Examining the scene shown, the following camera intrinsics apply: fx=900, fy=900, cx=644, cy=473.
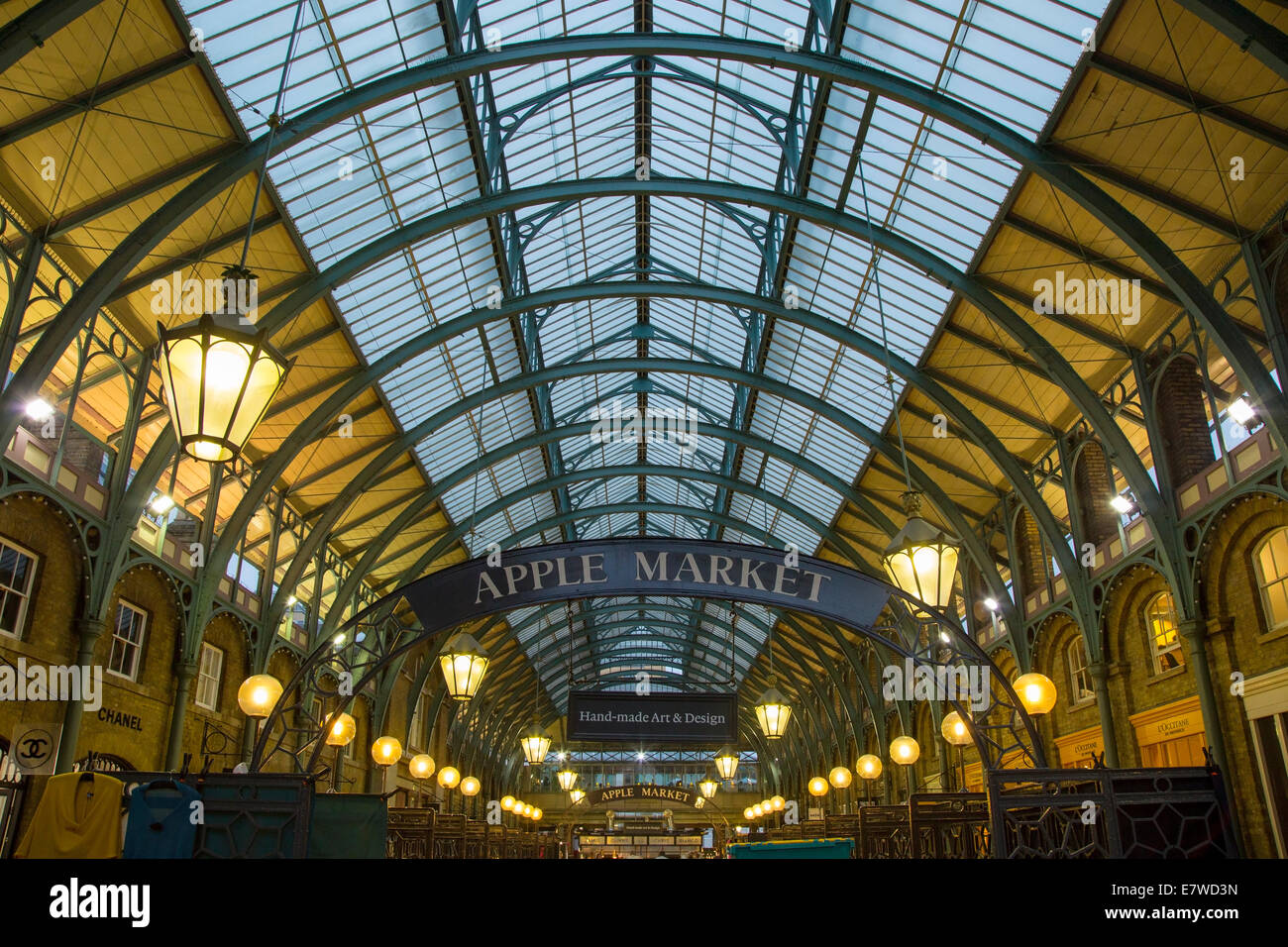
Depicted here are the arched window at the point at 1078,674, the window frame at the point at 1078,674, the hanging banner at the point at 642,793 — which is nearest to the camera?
the window frame at the point at 1078,674

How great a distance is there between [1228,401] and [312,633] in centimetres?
2166

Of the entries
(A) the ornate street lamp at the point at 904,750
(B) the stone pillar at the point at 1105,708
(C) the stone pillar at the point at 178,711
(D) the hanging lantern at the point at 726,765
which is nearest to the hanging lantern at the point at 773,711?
(A) the ornate street lamp at the point at 904,750

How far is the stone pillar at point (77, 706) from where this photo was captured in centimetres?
1370

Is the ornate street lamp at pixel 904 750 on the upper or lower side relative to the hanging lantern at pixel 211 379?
lower

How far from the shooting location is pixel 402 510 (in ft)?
85.1

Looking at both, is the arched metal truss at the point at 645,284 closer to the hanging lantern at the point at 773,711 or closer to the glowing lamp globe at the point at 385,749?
the glowing lamp globe at the point at 385,749

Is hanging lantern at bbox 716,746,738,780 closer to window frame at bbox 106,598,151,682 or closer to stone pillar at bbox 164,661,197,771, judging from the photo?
stone pillar at bbox 164,661,197,771

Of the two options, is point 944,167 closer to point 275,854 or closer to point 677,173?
point 677,173

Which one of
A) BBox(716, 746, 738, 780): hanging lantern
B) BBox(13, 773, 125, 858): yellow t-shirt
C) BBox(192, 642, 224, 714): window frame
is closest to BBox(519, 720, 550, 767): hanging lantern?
BBox(716, 746, 738, 780): hanging lantern

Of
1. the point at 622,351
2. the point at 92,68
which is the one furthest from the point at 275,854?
the point at 622,351

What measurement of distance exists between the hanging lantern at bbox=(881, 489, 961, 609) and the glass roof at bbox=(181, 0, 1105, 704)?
4804 millimetres

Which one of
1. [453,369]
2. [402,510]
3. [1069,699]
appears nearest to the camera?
[1069,699]

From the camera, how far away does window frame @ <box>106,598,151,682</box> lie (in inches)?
634

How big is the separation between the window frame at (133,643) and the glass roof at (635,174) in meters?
7.11
